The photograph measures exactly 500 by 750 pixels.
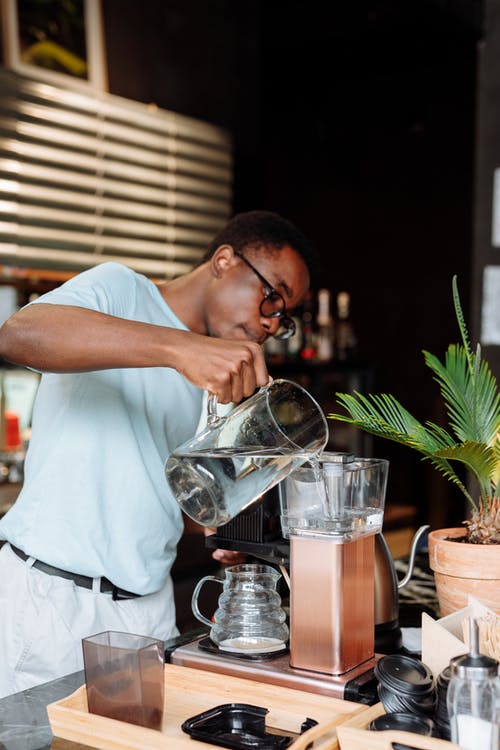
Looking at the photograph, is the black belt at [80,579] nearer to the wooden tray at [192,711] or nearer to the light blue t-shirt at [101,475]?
the light blue t-shirt at [101,475]

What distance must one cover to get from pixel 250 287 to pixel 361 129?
3.96m

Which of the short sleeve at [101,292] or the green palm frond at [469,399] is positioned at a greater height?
the short sleeve at [101,292]

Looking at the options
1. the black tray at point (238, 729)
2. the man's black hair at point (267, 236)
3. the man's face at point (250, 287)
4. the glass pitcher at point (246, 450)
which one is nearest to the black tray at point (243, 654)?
the black tray at point (238, 729)

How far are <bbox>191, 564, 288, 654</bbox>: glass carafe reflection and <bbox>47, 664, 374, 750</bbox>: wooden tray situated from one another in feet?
0.28

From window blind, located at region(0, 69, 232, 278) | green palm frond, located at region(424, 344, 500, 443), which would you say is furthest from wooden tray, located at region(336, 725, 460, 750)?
window blind, located at region(0, 69, 232, 278)

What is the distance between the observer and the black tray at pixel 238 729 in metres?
1.05

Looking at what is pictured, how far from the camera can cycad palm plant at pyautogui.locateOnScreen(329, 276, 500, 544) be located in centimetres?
142

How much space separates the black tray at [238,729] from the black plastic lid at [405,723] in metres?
0.11

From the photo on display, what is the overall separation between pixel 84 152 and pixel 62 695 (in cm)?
277

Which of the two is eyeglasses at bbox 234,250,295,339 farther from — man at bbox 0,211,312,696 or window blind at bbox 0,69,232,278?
window blind at bbox 0,69,232,278

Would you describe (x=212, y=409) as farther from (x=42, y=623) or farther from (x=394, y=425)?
(x=42, y=623)

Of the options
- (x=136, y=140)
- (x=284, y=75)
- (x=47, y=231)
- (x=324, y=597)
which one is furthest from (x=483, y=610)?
(x=284, y=75)

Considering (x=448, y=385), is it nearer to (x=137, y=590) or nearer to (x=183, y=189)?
(x=137, y=590)

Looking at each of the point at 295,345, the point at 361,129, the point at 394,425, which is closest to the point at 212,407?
the point at 394,425
